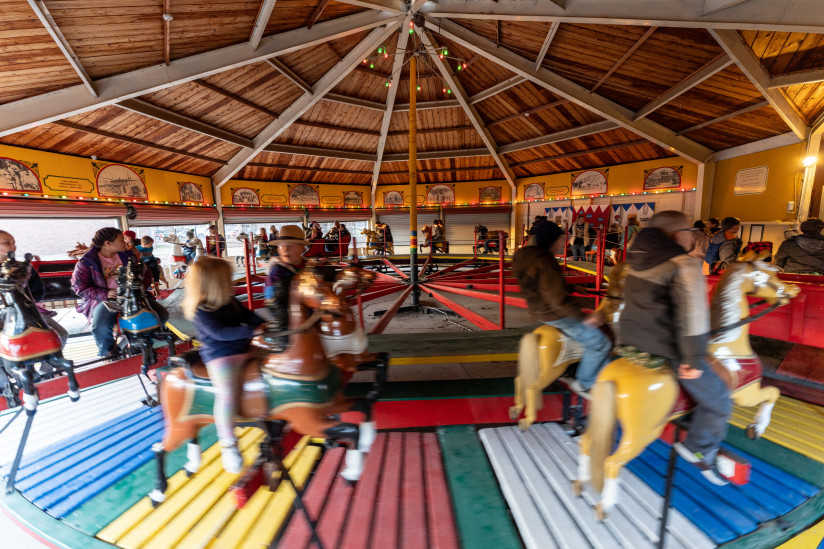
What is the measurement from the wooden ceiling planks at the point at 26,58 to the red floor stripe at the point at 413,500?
7666mm

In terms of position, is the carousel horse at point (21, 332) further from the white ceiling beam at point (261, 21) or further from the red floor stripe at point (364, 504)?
the white ceiling beam at point (261, 21)

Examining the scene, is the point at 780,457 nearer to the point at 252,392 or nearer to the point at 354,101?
the point at 252,392

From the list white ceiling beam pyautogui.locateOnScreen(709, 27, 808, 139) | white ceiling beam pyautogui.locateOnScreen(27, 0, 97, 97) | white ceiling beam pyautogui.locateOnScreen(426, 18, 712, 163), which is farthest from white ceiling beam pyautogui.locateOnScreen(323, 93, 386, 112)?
white ceiling beam pyautogui.locateOnScreen(709, 27, 808, 139)

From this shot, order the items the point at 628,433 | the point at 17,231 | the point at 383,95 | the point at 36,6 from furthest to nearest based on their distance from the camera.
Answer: the point at 383,95, the point at 17,231, the point at 36,6, the point at 628,433

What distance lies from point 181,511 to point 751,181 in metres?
13.8

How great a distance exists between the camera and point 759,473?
218 centimetres

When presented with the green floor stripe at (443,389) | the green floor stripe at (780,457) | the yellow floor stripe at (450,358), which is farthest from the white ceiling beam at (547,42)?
the green floor stripe at (780,457)

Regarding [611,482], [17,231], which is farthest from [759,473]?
[17,231]

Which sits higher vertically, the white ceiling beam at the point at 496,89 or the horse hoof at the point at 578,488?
the white ceiling beam at the point at 496,89

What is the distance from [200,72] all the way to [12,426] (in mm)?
6663

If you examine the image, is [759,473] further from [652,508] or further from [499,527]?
[499,527]

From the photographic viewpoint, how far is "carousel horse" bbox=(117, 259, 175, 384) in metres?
3.33

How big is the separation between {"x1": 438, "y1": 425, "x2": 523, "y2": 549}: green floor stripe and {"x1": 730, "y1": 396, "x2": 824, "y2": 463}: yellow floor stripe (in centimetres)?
218

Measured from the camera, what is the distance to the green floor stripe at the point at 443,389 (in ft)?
9.27
